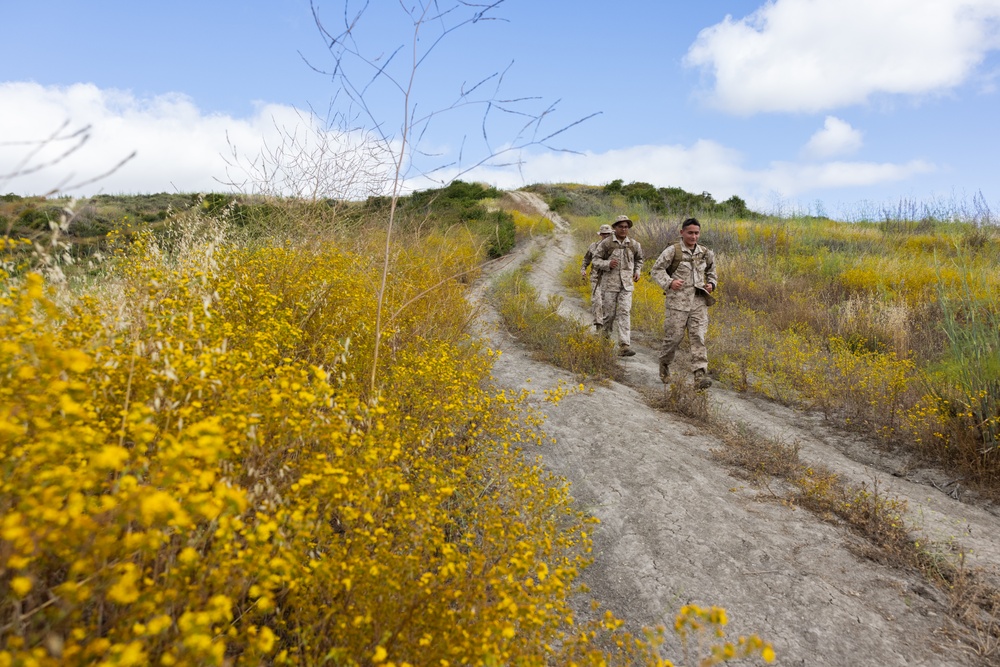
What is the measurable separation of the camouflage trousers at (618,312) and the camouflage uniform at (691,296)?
1231 mm

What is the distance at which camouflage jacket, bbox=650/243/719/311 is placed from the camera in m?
6.75

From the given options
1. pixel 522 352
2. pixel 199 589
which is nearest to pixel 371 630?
pixel 199 589

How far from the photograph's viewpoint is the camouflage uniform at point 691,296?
6.72m

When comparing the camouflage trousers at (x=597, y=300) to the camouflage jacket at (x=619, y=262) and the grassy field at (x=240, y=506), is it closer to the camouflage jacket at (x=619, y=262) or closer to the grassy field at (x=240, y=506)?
the camouflage jacket at (x=619, y=262)

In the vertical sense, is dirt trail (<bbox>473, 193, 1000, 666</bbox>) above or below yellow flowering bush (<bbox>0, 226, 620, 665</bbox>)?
below

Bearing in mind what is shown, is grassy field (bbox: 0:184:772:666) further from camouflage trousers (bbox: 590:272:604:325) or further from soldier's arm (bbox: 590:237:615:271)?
soldier's arm (bbox: 590:237:615:271)

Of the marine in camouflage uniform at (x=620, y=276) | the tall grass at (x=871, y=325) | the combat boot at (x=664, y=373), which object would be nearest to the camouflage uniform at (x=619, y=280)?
the marine in camouflage uniform at (x=620, y=276)

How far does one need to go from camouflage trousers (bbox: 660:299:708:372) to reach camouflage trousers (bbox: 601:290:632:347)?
120 centimetres

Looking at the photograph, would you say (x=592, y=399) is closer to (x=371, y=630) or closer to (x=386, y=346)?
(x=386, y=346)

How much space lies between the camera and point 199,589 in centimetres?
154

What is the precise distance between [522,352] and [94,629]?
678 cm

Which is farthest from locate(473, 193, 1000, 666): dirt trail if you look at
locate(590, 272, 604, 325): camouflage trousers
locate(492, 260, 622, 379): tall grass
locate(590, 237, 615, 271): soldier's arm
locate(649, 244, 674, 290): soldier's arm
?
locate(590, 237, 615, 271): soldier's arm

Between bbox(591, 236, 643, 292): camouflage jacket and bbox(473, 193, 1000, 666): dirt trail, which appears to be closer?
bbox(473, 193, 1000, 666): dirt trail

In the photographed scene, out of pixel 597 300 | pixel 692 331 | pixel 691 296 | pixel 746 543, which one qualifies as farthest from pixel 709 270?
pixel 746 543
